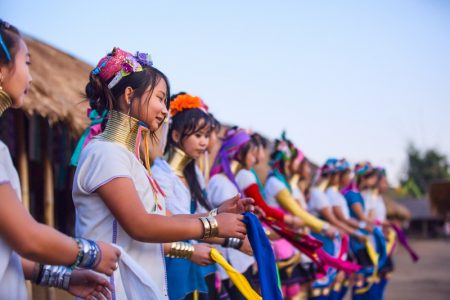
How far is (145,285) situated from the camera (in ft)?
6.92

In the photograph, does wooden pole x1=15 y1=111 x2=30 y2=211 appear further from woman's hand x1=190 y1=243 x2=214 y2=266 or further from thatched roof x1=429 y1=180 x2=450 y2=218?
thatched roof x1=429 y1=180 x2=450 y2=218

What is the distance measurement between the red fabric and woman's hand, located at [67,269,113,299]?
2.41 m

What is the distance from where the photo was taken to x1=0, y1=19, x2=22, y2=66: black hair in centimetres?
187

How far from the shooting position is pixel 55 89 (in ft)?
21.6

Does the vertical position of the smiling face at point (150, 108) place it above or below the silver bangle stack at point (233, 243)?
above

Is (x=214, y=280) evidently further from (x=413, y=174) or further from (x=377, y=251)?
(x=413, y=174)

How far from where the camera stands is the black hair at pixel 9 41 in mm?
1866

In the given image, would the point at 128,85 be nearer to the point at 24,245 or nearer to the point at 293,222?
the point at 24,245

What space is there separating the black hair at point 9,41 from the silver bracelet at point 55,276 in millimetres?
740

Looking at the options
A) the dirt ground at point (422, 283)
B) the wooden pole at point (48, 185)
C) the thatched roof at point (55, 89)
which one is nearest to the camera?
the thatched roof at point (55, 89)

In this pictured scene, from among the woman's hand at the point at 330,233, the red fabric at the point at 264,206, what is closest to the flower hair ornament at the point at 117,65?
the red fabric at the point at 264,206

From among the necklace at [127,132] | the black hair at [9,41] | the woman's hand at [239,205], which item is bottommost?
the woman's hand at [239,205]

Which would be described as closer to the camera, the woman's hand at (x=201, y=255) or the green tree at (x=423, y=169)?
the woman's hand at (x=201, y=255)

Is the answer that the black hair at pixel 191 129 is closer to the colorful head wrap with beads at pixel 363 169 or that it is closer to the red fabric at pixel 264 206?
the red fabric at pixel 264 206
